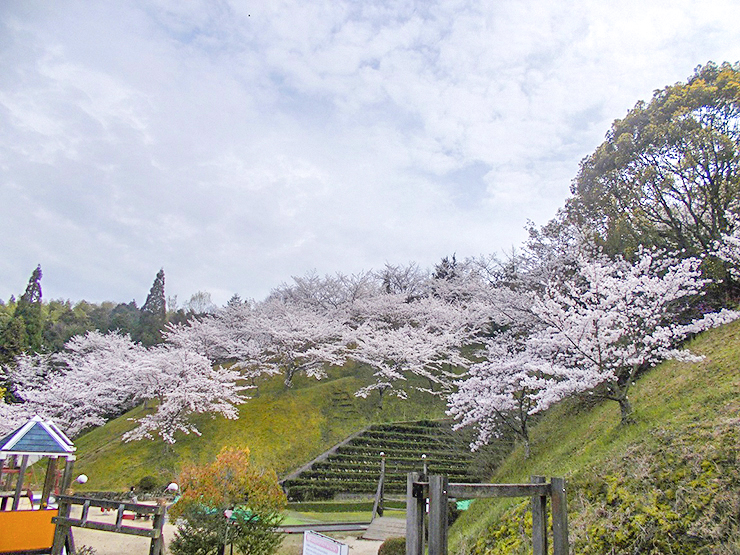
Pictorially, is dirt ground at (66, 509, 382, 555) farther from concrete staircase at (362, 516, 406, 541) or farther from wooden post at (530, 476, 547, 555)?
wooden post at (530, 476, 547, 555)

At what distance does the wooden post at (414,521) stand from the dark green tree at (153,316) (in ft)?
136

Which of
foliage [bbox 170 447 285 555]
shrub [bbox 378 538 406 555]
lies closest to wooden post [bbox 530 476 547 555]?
shrub [bbox 378 538 406 555]

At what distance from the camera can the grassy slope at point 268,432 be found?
18766 millimetres

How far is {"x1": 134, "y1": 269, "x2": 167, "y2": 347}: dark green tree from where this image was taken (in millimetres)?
40469

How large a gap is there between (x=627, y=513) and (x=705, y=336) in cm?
877

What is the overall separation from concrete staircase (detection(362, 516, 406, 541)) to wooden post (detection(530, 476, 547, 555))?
33.1 ft

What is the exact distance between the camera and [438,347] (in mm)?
26406

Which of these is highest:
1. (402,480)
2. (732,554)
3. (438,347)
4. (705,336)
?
(438,347)

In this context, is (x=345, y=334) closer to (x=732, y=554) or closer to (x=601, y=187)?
(x=601, y=187)

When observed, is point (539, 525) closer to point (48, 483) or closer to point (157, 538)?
point (157, 538)

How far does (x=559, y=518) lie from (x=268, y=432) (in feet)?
62.5

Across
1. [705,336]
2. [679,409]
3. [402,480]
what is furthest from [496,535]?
[402,480]

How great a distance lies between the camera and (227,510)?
8617 mm

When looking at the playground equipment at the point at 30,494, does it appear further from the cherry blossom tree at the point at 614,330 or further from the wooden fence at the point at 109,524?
the cherry blossom tree at the point at 614,330
